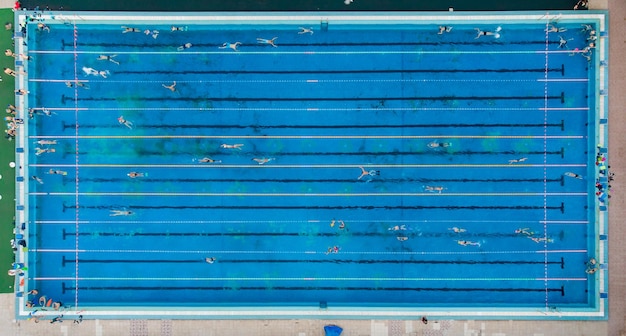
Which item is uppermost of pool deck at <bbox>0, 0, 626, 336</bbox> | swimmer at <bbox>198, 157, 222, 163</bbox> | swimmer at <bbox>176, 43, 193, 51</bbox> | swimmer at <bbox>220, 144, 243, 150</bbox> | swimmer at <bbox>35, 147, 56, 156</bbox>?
swimmer at <bbox>176, 43, 193, 51</bbox>

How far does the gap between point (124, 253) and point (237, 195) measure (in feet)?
12.6

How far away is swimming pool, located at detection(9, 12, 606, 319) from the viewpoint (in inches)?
497

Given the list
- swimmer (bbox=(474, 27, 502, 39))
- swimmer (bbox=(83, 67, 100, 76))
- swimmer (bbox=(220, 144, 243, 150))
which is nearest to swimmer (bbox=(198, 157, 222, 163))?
swimmer (bbox=(220, 144, 243, 150))

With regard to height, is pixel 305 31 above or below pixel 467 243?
above

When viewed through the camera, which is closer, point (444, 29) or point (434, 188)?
point (444, 29)

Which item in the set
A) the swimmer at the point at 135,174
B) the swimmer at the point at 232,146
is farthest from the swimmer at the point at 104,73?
the swimmer at the point at 232,146

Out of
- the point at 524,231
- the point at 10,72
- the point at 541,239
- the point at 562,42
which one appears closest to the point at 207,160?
the point at 10,72

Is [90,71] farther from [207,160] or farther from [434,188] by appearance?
[434,188]

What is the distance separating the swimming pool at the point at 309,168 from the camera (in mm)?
12625

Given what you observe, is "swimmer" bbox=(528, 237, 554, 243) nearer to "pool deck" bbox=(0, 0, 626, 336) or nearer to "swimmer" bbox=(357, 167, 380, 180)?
"pool deck" bbox=(0, 0, 626, 336)

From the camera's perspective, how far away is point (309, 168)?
12.8 m

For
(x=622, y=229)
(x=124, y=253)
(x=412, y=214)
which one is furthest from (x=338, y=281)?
(x=622, y=229)

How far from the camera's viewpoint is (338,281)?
12828 millimetres

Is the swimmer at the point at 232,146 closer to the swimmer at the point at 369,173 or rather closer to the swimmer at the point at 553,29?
the swimmer at the point at 369,173
